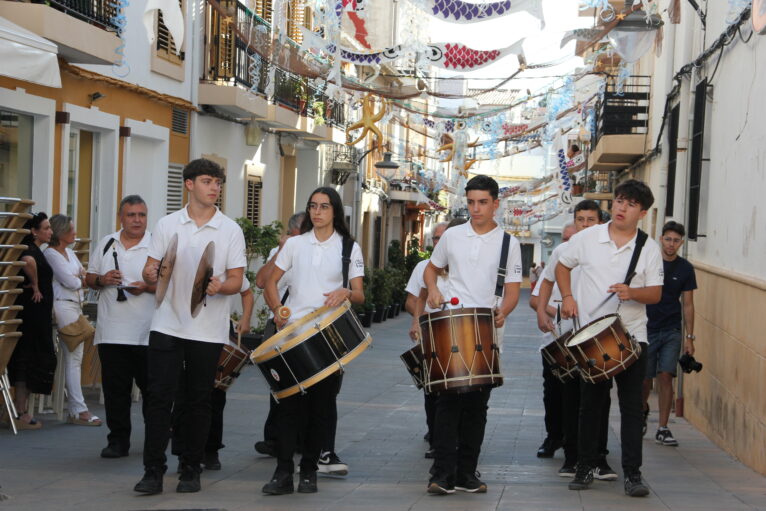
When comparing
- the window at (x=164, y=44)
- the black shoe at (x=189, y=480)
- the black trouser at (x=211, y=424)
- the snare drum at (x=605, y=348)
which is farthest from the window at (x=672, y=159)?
the black shoe at (x=189, y=480)

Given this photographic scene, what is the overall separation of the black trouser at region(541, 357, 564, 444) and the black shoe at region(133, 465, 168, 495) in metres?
3.26

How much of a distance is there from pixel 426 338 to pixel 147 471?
177cm

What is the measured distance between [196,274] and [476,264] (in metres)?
1.68

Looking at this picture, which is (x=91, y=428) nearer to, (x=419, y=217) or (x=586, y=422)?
(x=586, y=422)

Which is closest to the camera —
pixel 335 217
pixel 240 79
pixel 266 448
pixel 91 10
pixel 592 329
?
pixel 592 329

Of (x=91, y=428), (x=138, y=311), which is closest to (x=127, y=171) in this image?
(x=91, y=428)

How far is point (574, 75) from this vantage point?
67.5 ft

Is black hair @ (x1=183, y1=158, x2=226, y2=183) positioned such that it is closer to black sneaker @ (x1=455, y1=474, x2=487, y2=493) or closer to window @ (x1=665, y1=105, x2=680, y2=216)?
black sneaker @ (x1=455, y1=474, x2=487, y2=493)

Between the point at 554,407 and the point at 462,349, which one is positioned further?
the point at 554,407

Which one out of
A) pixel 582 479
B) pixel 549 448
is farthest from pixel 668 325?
pixel 582 479

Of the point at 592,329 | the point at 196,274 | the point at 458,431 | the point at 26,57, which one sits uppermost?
the point at 26,57

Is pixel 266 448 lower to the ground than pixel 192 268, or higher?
lower

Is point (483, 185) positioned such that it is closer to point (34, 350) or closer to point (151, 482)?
point (151, 482)

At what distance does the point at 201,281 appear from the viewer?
22.6ft
